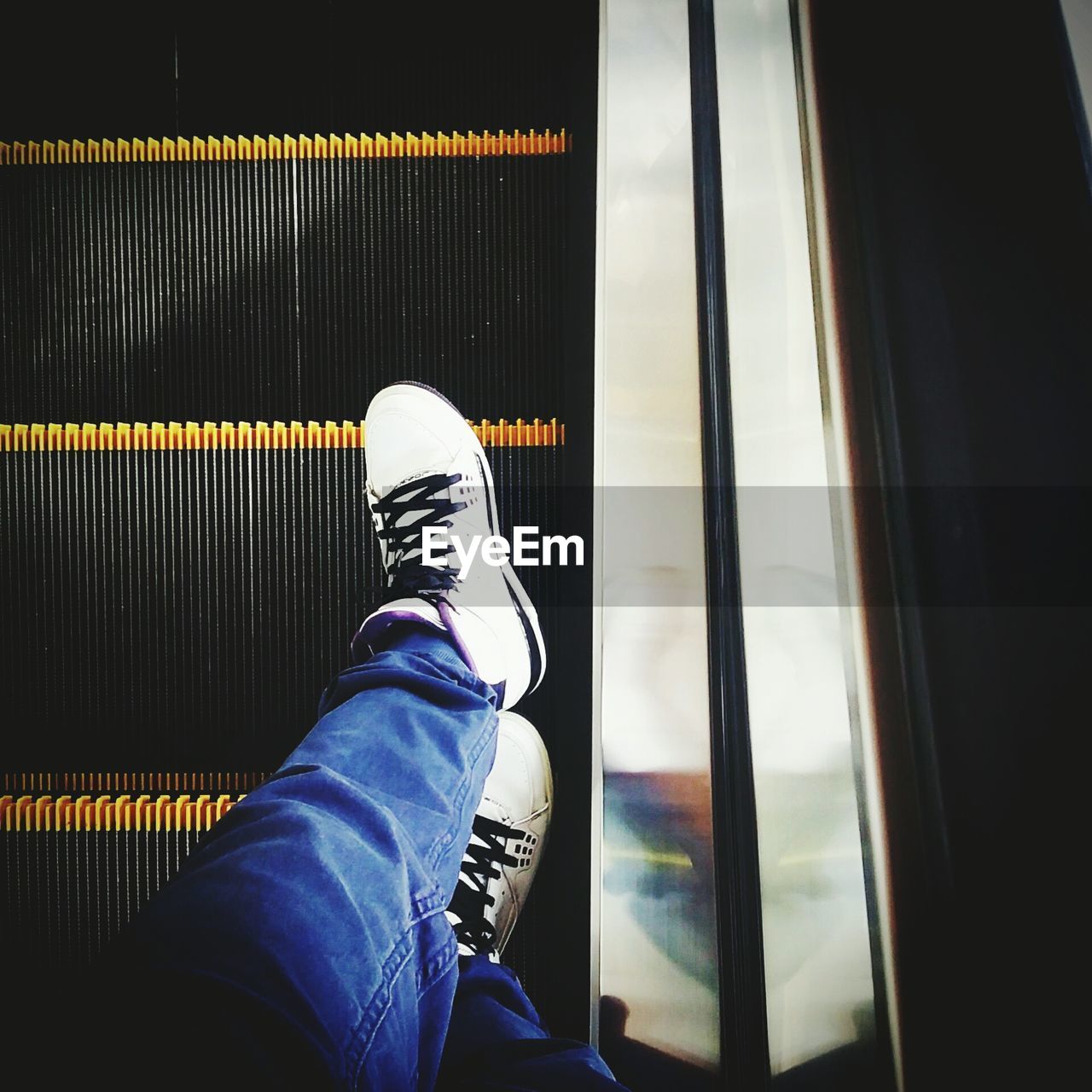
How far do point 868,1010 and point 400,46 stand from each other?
160 cm

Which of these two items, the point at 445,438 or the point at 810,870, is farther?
the point at 445,438

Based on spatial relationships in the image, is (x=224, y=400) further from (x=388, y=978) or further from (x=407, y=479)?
(x=388, y=978)

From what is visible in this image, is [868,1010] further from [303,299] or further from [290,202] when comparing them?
[290,202]

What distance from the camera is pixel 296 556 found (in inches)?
44.4

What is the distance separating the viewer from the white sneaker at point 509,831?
3.57ft

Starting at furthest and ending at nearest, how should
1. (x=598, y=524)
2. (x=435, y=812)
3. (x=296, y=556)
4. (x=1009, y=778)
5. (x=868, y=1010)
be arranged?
(x=296, y=556)
(x=598, y=524)
(x=435, y=812)
(x=868, y=1010)
(x=1009, y=778)

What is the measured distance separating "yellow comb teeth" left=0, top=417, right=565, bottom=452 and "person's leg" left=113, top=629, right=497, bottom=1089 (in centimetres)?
54

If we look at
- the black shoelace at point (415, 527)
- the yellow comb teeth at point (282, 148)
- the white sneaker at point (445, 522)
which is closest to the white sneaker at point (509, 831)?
the white sneaker at point (445, 522)

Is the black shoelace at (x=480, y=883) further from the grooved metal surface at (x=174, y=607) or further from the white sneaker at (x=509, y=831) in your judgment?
the grooved metal surface at (x=174, y=607)

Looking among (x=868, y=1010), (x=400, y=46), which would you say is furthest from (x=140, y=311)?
(x=868, y=1010)

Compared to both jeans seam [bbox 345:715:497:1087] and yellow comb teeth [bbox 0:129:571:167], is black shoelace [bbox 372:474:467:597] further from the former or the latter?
yellow comb teeth [bbox 0:129:571:167]

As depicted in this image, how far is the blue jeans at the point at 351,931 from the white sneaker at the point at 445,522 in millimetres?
165

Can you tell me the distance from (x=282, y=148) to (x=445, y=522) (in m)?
0.73

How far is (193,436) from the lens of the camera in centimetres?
114
